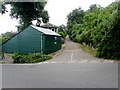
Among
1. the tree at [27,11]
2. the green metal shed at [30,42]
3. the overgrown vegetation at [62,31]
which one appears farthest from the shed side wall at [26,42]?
the overgrown vegetation at [62,31]

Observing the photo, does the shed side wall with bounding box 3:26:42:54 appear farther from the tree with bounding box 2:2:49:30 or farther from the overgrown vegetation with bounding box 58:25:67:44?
the overgrown vegetation with bounding box 58:25:67:44

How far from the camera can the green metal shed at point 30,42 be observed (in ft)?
46.5

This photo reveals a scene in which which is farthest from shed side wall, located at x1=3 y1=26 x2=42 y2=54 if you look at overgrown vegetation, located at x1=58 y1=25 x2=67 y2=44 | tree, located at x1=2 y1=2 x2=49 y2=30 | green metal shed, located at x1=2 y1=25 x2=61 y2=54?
overgrown vegetation, located at x1=58 y1=25 x2=67 y2=44

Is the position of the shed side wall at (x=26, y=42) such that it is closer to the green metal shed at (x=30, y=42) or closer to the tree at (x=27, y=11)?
the green metal shed at (x=30, y=42)

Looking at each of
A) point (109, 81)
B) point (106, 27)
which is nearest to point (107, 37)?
point (106, 27)

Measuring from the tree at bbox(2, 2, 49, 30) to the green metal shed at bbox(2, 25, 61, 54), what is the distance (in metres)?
10.0

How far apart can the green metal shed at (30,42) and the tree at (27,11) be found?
10.0 metres

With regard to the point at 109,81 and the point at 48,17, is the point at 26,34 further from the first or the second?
the point at 48,17

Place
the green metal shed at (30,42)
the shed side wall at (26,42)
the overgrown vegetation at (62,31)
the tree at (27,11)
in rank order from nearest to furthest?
1. the green metal shed at (30,42)
2. the shed side wall at (26,42)
3. the tree at (27,11)
4. the overgrown vegetation at (62,31)

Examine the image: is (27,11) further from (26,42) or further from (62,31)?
(62,31)

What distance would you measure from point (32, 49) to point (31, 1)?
11.5 meters

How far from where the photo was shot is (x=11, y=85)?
Result: 19.1 ft

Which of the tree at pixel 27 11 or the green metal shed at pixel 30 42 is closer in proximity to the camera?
the green metal shed at pixel 30 42

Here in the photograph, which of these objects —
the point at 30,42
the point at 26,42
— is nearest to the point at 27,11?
the point at 26,42
